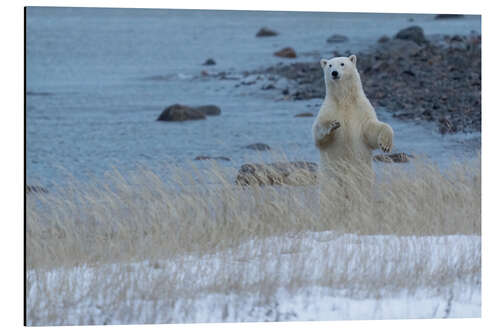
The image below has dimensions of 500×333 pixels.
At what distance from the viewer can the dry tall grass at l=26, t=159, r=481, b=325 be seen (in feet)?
15.7

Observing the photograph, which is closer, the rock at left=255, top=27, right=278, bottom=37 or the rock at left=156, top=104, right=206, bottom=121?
the rock at left=255, top=27, right=278, bottom=37

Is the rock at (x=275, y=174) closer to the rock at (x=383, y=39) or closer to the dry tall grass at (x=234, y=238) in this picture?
the dry tall grass at (x=234, y=238)

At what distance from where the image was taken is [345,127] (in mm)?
5578

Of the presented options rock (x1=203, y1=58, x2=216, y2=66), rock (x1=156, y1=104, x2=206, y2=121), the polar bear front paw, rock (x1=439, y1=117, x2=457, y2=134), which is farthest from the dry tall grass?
rock (x1=203, y1=58, x2=216, y2=66)

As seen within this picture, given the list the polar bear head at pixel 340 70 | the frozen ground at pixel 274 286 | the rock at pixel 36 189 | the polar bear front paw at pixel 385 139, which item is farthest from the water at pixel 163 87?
the frozen ground at pixel 274 286

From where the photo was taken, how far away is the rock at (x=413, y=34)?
7131 millimetres

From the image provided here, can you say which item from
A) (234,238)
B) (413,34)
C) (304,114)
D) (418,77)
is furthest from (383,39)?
(234,238)

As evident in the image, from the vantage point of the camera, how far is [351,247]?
5113mm

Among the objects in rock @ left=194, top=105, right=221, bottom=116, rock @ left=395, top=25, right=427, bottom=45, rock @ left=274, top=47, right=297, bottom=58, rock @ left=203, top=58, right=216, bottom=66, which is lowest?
rock @ left=194, top=105, right=221, bottom=116

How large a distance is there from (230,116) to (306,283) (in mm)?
3291

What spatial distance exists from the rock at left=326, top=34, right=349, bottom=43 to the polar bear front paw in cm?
148

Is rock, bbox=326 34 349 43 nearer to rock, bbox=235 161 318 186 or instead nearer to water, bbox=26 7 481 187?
water, bbox=26 7 481 187

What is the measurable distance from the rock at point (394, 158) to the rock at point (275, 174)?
0.56 meters
